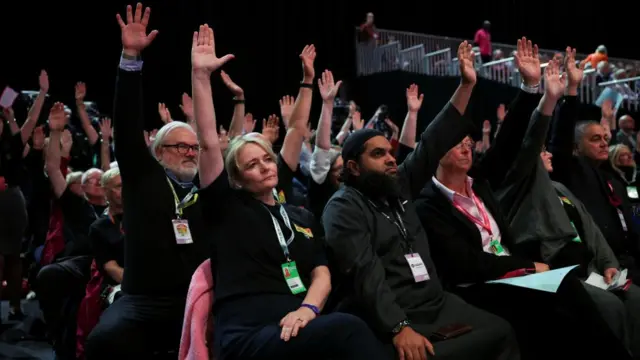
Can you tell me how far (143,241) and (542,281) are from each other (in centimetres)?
148

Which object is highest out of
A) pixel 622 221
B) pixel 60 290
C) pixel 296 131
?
pixel 296 131

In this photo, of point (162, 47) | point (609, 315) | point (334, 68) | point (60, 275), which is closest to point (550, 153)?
point (609, 315)

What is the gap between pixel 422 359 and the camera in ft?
7.82

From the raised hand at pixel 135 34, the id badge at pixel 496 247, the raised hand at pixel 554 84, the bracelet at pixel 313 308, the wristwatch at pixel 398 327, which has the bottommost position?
the wristwatch at pixel 398 327

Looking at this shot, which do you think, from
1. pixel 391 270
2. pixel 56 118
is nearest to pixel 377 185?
pixel 391 270

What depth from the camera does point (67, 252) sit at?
4.05 m

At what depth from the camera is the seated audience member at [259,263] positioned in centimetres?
215

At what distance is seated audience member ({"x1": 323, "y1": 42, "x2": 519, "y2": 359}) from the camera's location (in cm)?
248

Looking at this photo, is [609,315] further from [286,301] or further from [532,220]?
[286,301]

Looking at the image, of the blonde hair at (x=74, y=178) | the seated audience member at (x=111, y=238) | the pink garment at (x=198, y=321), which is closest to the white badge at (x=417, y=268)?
the pink garment at (x=198, y=321)

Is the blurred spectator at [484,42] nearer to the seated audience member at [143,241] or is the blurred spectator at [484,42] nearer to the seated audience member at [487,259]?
the seated audience member at [487,259]

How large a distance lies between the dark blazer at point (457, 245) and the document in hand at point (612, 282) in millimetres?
380

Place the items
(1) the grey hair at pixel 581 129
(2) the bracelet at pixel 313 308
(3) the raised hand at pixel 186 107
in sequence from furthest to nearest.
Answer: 1. (3) the raised hand at pixel 186 107
2. (1) the grey hair at pixel 581 129
3. (2) the bracelet at pixel 313 308

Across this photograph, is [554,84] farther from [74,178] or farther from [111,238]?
[74,178]
